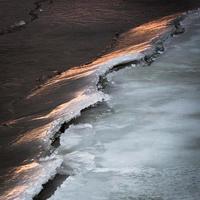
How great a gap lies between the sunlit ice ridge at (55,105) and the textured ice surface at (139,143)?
16 centimetres

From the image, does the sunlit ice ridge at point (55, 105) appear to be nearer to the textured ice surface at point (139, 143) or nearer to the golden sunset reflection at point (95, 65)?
the golden sunset reflection at point (95, 65)

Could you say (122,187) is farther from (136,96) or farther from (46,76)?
(46,76)

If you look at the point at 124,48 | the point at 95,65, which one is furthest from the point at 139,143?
the point at 124,48

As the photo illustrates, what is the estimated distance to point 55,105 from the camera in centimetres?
510

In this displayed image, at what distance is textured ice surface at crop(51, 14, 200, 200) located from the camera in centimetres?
294

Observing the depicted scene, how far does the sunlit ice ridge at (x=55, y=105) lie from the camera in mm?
3308

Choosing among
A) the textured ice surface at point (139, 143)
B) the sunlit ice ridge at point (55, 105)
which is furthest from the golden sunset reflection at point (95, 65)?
the textured ice surface at point (139, 143)

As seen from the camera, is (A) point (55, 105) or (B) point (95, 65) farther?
(B) point (95, 65)

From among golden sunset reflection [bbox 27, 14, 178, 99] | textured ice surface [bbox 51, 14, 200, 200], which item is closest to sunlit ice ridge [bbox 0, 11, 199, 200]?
golden sunset reflection [bbox 27, 14, 178, 99]

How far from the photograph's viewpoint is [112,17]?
1021 centimetres

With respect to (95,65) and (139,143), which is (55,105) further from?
(139,143)

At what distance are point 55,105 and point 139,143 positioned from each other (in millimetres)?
1700

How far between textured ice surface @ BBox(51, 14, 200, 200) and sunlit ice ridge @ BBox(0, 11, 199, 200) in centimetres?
16

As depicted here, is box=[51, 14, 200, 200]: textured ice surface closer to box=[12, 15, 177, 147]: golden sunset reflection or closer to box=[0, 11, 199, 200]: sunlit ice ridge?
box=[0, 11, 199, 200]: sunlit ice ridge
